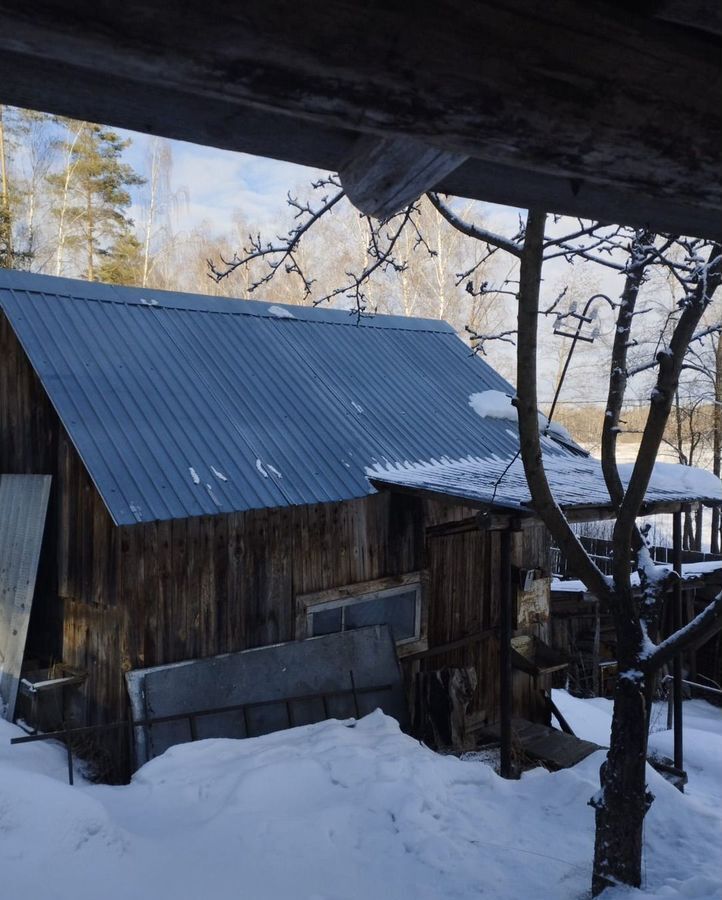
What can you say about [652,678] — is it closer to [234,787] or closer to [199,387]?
[234,787]

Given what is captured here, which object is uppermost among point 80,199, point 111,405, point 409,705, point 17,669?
point 80,199

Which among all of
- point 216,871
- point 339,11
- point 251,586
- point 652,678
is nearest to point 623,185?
point 339,11

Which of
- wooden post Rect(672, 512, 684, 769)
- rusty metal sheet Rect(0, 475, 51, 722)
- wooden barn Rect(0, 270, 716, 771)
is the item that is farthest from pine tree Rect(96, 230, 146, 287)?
wooden post Rect(672, 512, 684, 769)

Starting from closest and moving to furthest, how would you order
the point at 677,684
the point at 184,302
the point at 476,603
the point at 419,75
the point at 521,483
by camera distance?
the point at 419,75, the point at 521,483, the point at 677,684, the point at 476,603, the point at 184,302

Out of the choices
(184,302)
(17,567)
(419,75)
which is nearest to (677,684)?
(17,567)

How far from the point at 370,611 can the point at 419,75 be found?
26.0 feet

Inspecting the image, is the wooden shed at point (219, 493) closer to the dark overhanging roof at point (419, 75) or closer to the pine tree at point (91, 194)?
the dark overhanging roof at point (419, 75)

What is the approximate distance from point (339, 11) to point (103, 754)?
7.46 metres

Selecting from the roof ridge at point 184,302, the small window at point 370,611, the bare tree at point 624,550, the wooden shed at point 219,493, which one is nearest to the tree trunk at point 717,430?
the roof ridge at point 184,302

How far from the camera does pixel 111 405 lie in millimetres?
7664

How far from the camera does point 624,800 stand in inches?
187

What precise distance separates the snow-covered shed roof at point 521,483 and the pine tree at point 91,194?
21032mm

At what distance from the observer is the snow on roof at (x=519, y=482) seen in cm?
728

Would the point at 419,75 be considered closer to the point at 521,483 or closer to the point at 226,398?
the point at 521,483
